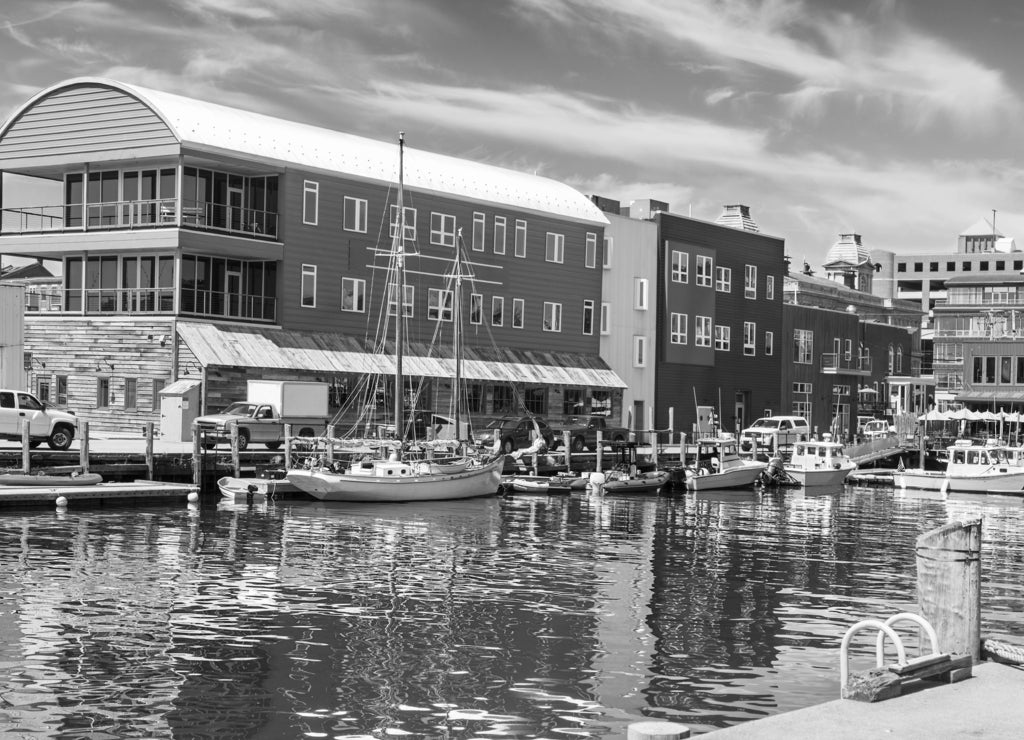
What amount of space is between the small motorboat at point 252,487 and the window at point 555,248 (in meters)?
31.5

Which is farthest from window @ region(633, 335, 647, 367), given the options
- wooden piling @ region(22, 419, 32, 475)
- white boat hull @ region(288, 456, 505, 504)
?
wooden piling @ region(22, 419, 32, 475)

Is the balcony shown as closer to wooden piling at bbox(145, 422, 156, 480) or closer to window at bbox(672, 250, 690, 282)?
window at bbox(672, 250, 690, 282)

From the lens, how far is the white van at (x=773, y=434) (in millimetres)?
79625

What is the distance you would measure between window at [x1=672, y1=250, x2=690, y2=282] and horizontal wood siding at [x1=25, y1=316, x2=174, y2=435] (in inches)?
1500

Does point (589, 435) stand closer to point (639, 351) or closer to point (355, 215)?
point (639, 351)

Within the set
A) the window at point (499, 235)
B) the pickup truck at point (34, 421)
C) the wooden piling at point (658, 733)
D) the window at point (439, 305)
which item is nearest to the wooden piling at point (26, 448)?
the pickup truck at point (34, 421)

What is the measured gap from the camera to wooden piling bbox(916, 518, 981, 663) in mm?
14453

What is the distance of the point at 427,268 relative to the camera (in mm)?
70375

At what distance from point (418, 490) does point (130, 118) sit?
74.9 feet

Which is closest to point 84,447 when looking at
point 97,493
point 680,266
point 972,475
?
point 97,493

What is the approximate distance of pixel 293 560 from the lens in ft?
106

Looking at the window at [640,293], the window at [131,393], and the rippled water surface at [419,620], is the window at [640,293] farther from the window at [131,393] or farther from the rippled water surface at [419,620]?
the rippled water surface at [419,620]

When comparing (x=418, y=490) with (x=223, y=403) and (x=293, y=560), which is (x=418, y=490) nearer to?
(x=223, y=403)

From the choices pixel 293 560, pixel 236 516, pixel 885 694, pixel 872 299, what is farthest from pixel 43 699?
pixel 872 299
